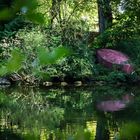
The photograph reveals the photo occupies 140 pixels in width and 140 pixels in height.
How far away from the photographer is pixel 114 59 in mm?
19469

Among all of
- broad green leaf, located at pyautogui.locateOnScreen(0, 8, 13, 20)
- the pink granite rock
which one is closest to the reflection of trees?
the pink granite rock

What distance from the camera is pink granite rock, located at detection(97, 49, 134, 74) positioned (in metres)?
18.5

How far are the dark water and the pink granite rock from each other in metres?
1.69

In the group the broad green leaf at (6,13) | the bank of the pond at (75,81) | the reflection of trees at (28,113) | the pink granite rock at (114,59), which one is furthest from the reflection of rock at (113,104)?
the broad green leaf at (6,13)

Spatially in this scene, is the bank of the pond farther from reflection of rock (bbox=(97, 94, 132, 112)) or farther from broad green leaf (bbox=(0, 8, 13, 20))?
broad green leaf (bbox=(0, 8, 13, 20))

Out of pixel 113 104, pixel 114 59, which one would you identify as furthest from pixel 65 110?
pixel 114 59

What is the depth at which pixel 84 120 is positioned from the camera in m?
10.6

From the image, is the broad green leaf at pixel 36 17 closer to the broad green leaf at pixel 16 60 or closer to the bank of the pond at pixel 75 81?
the broad green leaf at pixel 16 60

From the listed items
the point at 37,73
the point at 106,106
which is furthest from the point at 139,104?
the point at 37,73

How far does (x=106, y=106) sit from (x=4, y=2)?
12.2 meters

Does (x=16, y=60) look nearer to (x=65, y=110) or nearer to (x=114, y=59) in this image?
(x=65, y=110)

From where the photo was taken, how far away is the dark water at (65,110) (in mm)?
9352

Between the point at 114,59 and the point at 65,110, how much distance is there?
24.3ft

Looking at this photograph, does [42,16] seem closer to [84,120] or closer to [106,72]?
[84,120]
